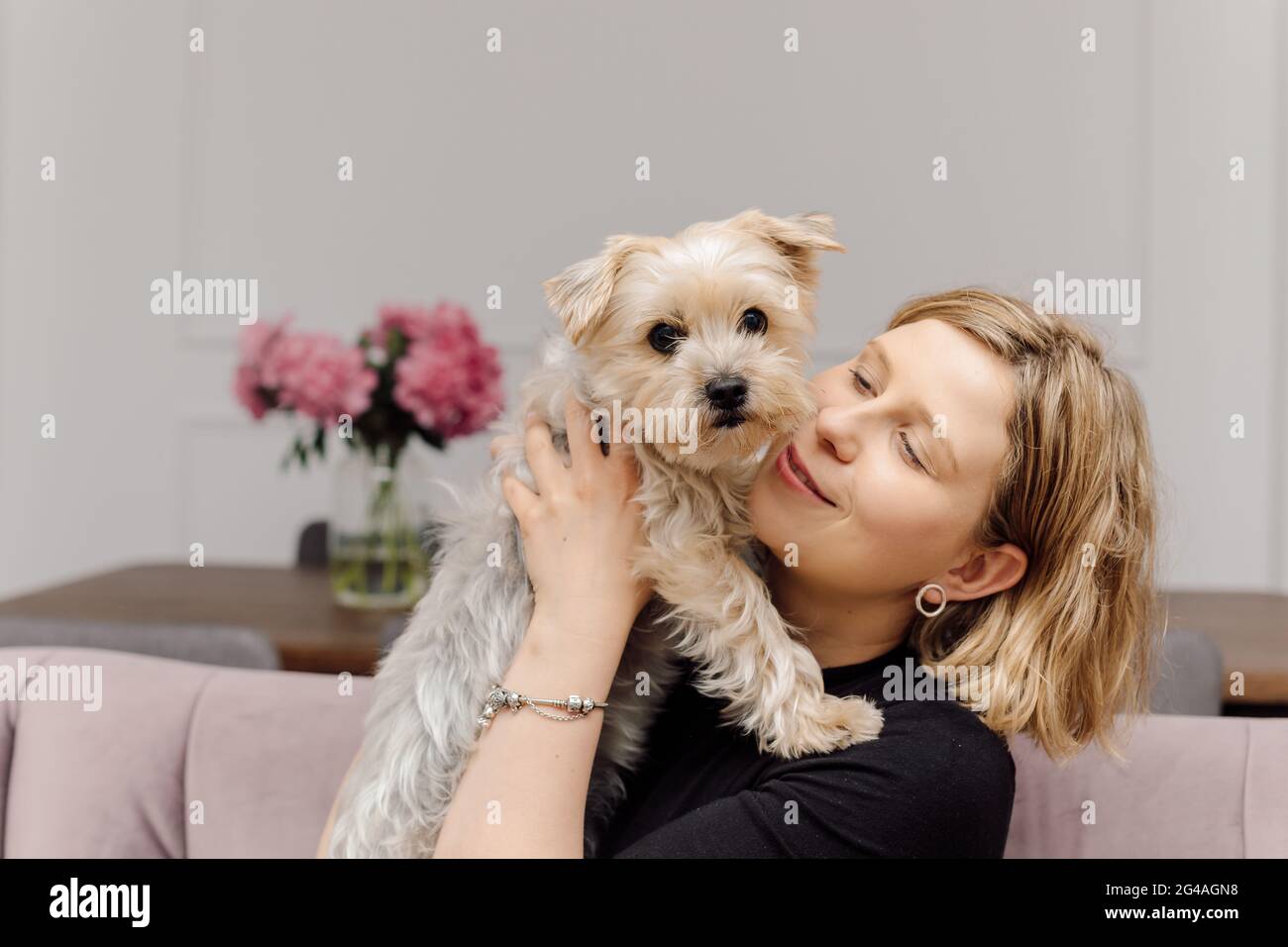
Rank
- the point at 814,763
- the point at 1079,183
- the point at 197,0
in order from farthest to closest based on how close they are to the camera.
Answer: the point at 197,0
the point at 1079,183
the point at 814,763

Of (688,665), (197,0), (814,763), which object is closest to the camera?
(814,763)

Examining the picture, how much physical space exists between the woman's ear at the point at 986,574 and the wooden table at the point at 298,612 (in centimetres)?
83

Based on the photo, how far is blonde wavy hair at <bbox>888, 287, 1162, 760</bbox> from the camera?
4.17ft

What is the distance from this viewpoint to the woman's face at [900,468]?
124cm

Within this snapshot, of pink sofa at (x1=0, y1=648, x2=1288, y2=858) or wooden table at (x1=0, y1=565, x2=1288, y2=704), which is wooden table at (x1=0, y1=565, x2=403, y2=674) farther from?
pink sofa at (x1=0, y1=648, x2=1288, y2=858)

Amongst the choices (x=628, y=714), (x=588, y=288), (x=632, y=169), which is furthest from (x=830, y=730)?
(x=632, y=169)

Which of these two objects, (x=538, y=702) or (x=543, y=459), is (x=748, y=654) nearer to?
(x=538, y=702)

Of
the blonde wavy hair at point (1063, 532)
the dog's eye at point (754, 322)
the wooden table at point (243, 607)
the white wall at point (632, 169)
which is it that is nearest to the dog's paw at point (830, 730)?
the blonde wavy hair at point (1063, 532)

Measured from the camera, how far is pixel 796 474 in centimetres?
131

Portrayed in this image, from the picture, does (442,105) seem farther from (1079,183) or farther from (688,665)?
(688,665)

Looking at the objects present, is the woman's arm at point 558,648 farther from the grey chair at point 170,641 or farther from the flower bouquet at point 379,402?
the flower bouquet at point 379,402

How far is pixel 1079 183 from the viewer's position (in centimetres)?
345

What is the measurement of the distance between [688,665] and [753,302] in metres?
0.54
